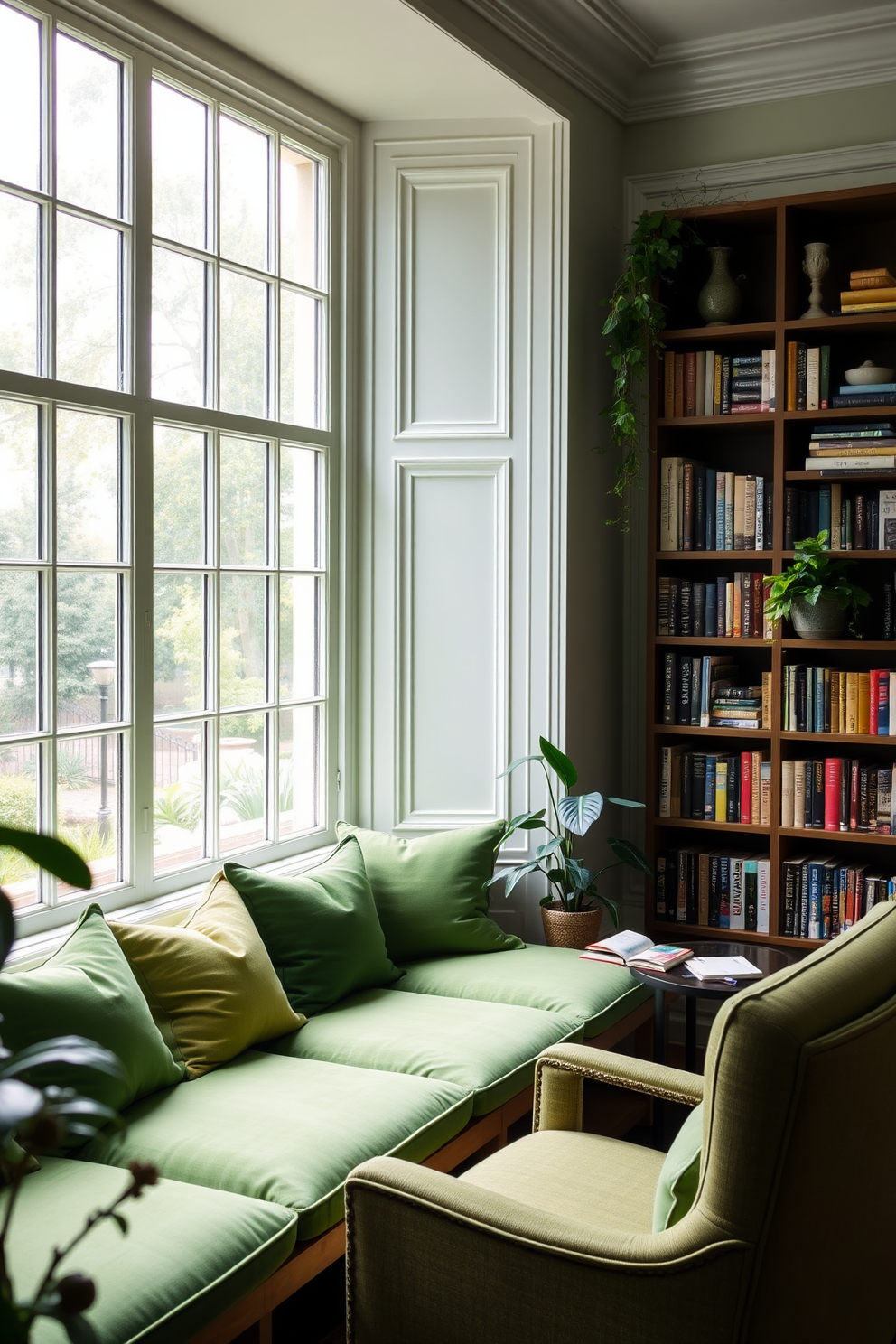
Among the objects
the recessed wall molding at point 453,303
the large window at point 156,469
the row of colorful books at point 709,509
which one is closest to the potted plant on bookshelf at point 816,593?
the row of colorful books at point 709,509

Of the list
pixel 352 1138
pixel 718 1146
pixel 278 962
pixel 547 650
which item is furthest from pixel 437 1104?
pixel 547 650

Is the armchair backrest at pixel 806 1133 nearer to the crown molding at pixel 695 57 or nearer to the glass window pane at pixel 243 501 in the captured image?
the glass window pane at pixel 243 501

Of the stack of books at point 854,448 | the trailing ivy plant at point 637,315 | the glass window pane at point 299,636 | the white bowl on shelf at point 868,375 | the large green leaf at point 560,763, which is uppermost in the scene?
the trailing ivy plant at point 637,315

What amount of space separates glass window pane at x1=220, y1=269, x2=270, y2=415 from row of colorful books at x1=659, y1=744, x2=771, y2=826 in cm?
170

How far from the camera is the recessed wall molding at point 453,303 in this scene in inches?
147

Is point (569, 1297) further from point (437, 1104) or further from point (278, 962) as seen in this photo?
point (278, 962)

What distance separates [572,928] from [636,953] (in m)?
0.46

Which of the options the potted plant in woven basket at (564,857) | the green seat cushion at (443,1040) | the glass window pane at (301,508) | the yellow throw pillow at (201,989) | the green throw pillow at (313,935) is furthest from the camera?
the glass window pane at (301,508)

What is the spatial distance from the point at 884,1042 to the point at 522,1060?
1.32 metres

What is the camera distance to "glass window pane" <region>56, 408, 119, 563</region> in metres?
2.82

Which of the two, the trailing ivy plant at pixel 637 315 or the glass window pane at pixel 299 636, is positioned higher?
the trailing ivy plant at pixel 637 315

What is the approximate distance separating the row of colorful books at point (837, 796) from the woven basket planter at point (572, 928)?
687 mm

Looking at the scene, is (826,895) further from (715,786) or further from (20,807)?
(20,807)

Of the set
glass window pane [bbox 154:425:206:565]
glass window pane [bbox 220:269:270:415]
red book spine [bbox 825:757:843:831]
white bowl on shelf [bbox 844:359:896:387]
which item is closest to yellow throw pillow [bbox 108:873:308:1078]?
glass window pane [bbox 154:425:206:565]
